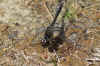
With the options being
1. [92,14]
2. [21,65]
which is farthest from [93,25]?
[21,65]

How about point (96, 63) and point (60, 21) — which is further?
point (60, 21)

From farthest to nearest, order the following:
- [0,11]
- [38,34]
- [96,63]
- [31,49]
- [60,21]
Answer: [0,11], [60,21], [38,34], [31,49], [96,63]

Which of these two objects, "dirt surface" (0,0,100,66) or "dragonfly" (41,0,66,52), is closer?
"dirt surface" (0,0,100,66)

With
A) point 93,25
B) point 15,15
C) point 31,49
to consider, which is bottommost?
point 31,49

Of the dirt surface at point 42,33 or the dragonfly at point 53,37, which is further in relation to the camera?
the dragonfly at point 53,37

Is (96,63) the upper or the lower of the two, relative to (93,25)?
lower

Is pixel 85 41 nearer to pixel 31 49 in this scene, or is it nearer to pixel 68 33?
pixel 68 33

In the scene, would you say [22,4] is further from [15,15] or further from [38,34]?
[38,34]

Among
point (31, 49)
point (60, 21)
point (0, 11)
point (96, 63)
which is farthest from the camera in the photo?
point (0, 11)
